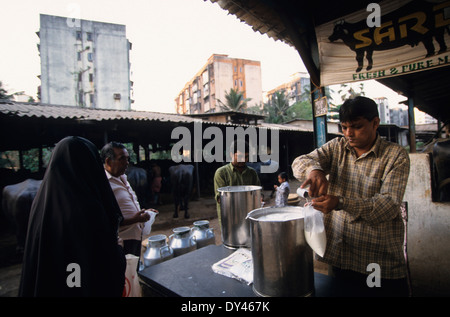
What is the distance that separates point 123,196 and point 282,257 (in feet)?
6.66

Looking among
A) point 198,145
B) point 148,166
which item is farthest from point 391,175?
point 198,145

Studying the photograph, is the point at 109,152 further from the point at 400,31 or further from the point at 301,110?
the point at 301,110

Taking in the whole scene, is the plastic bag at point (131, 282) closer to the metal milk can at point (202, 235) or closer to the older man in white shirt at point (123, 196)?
the older man in white shirt at point (123, 196)

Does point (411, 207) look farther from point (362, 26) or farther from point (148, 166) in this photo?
point (148, 166)

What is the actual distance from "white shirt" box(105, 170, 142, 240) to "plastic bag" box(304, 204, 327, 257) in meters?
2.02

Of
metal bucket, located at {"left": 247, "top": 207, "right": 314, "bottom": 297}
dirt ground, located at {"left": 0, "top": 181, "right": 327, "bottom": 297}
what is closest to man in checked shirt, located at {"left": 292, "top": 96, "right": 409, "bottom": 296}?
metal bucket, located at {"left": 247, "top": 207, "right": 314, "bottom": 297}

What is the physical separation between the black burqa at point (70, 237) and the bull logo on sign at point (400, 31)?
3.06m

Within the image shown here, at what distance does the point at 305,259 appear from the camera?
3.83 feet

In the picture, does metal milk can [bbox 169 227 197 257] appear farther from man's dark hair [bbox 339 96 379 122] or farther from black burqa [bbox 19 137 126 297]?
man's dark hair [bbox 339 96 379 122]

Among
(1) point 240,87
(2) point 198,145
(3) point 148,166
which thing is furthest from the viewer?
(1) point 240,87

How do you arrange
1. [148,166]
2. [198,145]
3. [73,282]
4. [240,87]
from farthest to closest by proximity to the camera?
[240,87] < [198,145] < [148,166] < [73,282]
